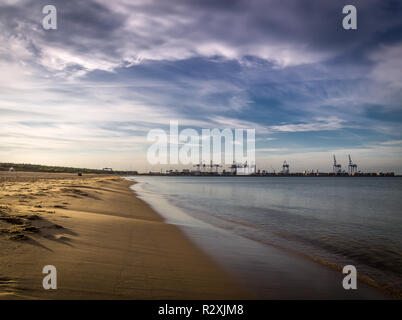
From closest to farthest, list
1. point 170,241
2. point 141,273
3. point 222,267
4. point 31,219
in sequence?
point 141,273 < point 222,267 < point 31,219 < point 170,241

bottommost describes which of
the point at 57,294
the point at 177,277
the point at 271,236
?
the point at 271,236

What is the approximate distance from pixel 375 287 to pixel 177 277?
5696 mm

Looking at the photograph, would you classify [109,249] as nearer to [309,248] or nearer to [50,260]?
[50,260]

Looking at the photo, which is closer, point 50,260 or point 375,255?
point 50,260

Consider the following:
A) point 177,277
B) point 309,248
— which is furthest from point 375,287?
point 177,277

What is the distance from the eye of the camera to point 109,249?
→ 728cm

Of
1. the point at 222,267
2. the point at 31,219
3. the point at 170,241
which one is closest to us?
the point at 222,267

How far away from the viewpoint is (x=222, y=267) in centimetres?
717
